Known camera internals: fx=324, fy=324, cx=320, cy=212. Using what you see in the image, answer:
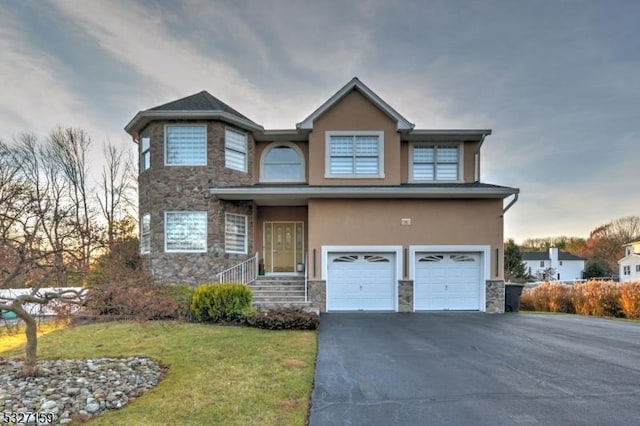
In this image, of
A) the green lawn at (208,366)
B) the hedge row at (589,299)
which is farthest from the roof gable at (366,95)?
the hedge row at (589,299)

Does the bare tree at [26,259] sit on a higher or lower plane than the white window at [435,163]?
lower

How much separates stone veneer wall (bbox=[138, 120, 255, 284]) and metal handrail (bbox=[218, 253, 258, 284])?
31cm

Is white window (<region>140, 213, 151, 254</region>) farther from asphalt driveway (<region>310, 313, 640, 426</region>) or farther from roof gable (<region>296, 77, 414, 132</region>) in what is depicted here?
asphalt driveway (<region>310, 313, 640, 426</region>)

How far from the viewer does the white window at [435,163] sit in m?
13.9

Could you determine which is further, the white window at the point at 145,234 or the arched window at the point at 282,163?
the arched window at the point at 282,163

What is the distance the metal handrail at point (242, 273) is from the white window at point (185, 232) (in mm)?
1253

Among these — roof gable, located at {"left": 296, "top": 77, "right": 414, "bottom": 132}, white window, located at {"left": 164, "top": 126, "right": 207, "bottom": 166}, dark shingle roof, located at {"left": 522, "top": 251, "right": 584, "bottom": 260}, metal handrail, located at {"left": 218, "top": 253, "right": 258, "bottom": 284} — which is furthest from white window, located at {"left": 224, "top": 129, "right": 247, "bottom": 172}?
dark shingle roof, located at {"left": 522, "top": 251, "right": 584, "bottom": 260}

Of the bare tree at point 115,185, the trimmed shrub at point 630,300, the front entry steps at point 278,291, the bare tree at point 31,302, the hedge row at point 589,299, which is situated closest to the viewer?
the bare tree at point 31,302

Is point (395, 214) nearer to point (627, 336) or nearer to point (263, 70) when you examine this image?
point (627, 336)

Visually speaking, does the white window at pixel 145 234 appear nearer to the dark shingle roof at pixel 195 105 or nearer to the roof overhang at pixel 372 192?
the roof overhang at pixel 372 192

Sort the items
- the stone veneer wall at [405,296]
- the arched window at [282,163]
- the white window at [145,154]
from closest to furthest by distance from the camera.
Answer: the stone veneer wall at [405,296], the white window at [145,154], the arched window at [282,163]

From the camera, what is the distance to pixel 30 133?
19422mm

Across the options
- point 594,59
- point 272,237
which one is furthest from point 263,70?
point 594,59

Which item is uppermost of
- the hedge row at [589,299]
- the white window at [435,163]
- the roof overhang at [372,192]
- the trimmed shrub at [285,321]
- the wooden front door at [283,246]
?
the white window at [435,163]
